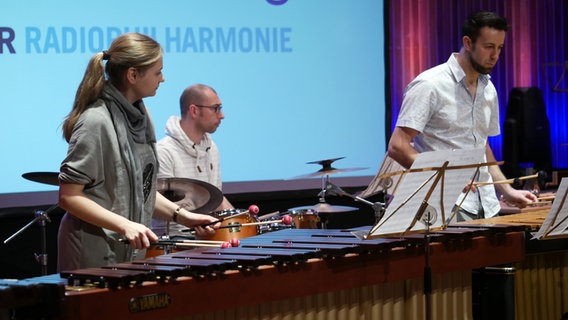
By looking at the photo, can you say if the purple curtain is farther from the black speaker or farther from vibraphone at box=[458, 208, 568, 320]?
vibraphone at box=[458, 208, 568, 320]

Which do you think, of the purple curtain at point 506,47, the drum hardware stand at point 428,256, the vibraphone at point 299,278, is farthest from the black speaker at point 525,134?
the drum hardware stand at point 428,256

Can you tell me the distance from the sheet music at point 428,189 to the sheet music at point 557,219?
1.56 ft

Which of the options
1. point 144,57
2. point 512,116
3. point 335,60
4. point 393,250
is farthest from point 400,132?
point 512,116

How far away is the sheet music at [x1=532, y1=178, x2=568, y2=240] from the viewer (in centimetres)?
373

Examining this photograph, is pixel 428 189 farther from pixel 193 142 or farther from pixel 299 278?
pixel 193 142

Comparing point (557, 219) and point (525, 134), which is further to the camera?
point (525, 134)

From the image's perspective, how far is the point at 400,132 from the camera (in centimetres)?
474

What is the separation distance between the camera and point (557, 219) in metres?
3.85

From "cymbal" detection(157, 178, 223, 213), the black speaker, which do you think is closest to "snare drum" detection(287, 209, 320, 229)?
"cymbal" detection(157, 178, 223, 213)

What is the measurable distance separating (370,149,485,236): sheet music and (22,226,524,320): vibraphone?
0.60 feet

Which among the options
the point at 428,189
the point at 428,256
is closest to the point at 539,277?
the point at 428,256

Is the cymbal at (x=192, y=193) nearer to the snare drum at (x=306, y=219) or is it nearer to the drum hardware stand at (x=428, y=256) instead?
the snare drum at (x=306, y=219)

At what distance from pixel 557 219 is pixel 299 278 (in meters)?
1.20

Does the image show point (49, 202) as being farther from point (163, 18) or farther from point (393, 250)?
point (393, 250)
